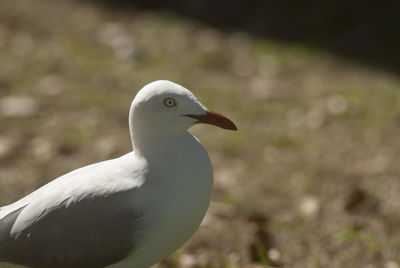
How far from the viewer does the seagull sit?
8.13ft

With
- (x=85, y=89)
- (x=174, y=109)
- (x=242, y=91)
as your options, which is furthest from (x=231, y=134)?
(x=174, y=109)

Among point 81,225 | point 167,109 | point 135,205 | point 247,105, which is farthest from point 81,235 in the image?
point 247,105

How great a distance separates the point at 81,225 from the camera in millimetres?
2502

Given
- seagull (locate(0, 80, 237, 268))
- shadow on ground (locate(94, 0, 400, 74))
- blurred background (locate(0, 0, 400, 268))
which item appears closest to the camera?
seagull (locate(0, 80, 237, 268))

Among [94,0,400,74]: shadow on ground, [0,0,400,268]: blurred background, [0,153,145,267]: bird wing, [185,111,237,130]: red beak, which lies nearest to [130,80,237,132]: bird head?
[185,111,237,130]: red beak

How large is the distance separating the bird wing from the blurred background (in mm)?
823

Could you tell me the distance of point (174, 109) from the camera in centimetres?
256

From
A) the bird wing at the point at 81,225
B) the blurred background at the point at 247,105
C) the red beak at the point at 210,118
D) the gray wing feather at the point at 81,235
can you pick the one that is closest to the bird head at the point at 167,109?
the red beak at the point at 210,118

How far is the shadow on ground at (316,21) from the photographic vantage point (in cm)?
617

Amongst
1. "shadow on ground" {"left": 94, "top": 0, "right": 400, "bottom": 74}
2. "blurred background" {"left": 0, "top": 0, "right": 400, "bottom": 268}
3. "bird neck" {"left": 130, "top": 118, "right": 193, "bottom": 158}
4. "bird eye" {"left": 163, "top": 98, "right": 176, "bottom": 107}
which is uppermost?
"bird eye" {"left": 163, "top": 98, "right": 176, "bottom": 107}

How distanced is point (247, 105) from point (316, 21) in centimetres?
189

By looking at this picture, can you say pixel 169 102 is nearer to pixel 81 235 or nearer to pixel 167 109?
pixel 167 109

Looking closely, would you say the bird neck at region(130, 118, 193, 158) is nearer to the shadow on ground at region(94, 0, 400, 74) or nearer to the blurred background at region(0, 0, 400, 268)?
the blurred background at region(0, 0, 400, 268)

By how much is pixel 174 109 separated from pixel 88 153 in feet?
6.24
